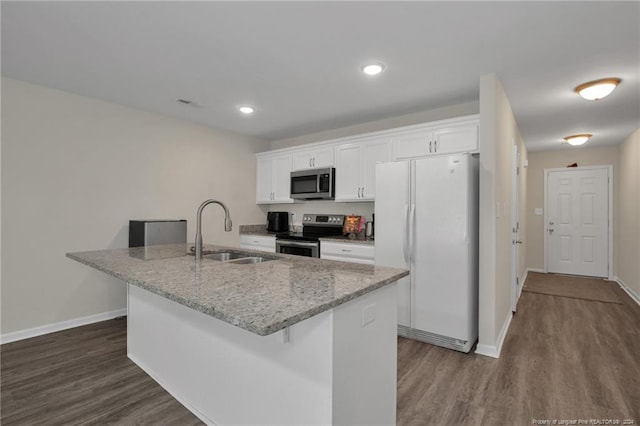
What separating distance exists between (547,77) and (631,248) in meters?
3.64

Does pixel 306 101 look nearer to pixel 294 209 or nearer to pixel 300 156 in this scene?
pixel 300 156

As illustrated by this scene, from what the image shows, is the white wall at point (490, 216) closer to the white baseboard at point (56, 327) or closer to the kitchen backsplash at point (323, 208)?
the kitchen backsplash at point (323, 208)

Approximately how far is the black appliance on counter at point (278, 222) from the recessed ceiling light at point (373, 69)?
2768mm

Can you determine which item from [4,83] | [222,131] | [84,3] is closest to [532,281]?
[222,131]

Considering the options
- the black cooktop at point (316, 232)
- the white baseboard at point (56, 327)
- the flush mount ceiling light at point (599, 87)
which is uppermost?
the flush mount ceiling light at point (599, 87)

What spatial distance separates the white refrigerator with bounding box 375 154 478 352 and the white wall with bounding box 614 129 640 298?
10.8ft

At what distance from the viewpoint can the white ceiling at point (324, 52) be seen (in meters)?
1.90

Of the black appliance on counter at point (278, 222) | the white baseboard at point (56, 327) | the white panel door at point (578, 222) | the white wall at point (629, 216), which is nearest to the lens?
the white baseboard at point (56, 327)

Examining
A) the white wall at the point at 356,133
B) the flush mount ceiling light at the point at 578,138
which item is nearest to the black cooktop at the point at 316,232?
the white wall at the point at 356,133

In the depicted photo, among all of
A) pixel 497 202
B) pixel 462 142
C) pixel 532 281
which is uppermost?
pixel 462 142

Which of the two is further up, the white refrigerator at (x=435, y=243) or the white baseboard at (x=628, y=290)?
the white refrigerator at (x=435, y=243)

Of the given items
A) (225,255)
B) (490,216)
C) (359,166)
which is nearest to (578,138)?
(490,216)

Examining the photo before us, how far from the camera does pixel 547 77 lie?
9.11 feet

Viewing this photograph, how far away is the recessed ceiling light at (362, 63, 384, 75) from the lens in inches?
101
